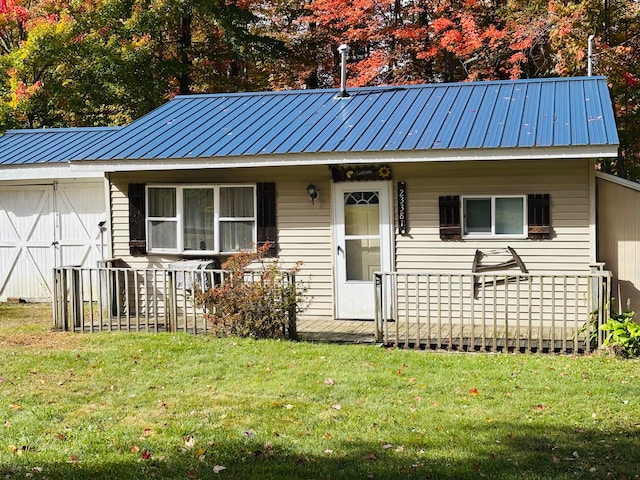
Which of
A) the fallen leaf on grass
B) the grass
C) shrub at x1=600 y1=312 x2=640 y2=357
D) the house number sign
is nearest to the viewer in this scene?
the grass

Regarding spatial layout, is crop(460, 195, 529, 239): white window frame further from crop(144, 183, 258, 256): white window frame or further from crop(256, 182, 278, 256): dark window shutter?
crop(144, 183, 258, 256): white window frame

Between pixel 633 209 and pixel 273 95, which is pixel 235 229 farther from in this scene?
pixel 633 209

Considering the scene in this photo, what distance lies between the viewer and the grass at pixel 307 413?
4971mm

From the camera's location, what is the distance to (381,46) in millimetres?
22031

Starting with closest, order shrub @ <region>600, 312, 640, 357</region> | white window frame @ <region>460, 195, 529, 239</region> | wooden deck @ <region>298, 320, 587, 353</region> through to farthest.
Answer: shrub @ <region>600, 312, 640, 357</region>, wooden deck @ <region>298, 320, 587, 353</region>, white window frame @ <region>460, 195, 529, 239</region>

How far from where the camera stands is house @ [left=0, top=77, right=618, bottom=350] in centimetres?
1045

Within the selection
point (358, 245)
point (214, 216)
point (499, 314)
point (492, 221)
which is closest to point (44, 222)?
point (214, 216)

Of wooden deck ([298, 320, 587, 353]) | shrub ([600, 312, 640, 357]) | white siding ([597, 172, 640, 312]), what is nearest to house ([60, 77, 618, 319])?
white siding ([597, 172, 640, 312])

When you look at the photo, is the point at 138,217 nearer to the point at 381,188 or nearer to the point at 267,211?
the point at 267,211

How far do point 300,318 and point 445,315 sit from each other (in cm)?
219

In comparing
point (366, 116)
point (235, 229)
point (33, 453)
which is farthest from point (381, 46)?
point (33, 453)

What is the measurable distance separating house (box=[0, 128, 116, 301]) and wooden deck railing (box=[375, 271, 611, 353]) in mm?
6305

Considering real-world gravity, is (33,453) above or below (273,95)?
below

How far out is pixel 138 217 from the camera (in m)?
12.0
